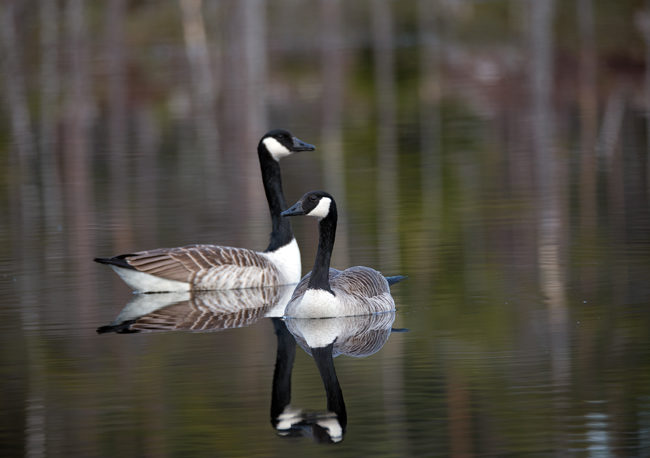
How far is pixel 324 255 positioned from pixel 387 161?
15433 millimetres

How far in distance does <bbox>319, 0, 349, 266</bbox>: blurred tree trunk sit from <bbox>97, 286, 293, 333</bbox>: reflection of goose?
172 cm

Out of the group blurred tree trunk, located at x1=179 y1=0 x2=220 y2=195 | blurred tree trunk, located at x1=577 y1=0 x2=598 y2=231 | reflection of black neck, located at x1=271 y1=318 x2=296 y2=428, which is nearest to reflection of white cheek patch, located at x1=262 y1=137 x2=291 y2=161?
reflection of black neck, located at x1=271 y1=318 x2=296 y2=428

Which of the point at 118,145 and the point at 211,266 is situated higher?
the point at 118,145

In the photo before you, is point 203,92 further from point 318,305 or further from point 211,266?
point 318,305

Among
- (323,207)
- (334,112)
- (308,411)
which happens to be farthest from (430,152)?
(308,411)

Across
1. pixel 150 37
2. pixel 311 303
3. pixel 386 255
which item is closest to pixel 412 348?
pixel 311 303

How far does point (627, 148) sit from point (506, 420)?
64.4ft

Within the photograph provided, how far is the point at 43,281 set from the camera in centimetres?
1559

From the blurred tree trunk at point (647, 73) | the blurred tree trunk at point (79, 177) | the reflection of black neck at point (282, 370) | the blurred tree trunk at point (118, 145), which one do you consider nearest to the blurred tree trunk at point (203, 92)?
the blurred tree trunk at point (118, 145)

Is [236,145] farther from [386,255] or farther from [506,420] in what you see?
[506,420]

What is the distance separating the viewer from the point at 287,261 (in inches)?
608

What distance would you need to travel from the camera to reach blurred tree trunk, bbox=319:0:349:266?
18.9 meters


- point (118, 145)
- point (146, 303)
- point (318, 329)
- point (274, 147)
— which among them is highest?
point (118, 145)

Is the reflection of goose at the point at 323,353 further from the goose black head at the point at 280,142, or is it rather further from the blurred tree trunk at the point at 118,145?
the blurred tree trunk at the point at 118,145
